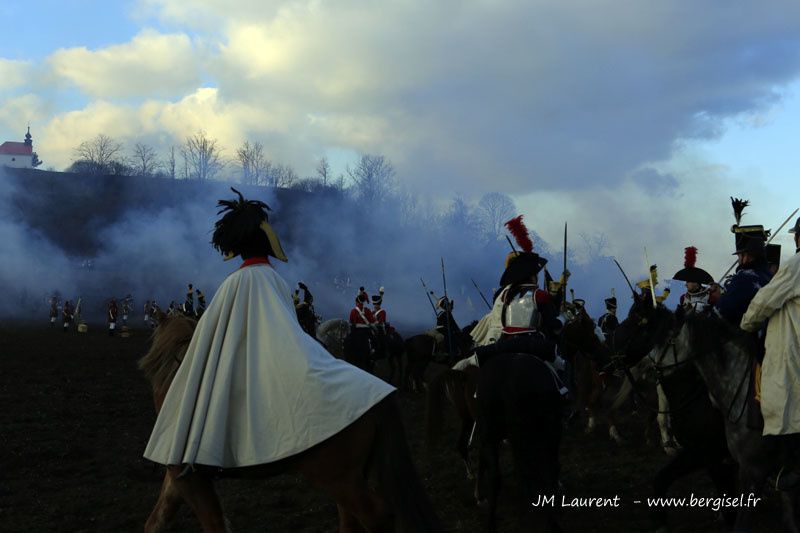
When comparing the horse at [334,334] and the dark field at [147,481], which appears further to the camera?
the horse at [334,334]

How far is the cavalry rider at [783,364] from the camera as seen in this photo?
6.00 meters

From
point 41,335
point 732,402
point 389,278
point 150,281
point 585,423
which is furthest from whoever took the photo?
point 389,278

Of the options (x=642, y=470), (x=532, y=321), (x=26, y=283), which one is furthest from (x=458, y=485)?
(x=26, y=283)

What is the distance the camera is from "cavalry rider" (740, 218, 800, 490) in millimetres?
6004

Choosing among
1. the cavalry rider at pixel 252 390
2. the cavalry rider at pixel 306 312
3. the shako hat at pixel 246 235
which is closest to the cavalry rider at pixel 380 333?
the cavalry rider at pixel 306 312

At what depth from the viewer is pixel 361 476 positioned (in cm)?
475

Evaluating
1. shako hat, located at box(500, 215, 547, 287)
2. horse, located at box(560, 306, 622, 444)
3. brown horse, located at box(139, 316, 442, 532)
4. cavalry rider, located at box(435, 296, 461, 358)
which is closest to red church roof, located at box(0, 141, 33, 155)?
cavalry rider, located at box(435, 296, 461, 358)

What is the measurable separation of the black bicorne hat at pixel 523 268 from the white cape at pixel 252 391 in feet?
8.69

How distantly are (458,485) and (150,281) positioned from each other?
48906 mm

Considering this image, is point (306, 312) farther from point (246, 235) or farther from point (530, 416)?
point (246, 235)

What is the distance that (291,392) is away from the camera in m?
4.83

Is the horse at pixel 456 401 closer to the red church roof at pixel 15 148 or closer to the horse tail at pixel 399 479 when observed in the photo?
the horse tail at pixel 399 479

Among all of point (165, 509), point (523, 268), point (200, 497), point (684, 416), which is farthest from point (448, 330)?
→ point (200, 497)

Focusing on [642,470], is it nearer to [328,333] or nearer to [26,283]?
[328,333]
